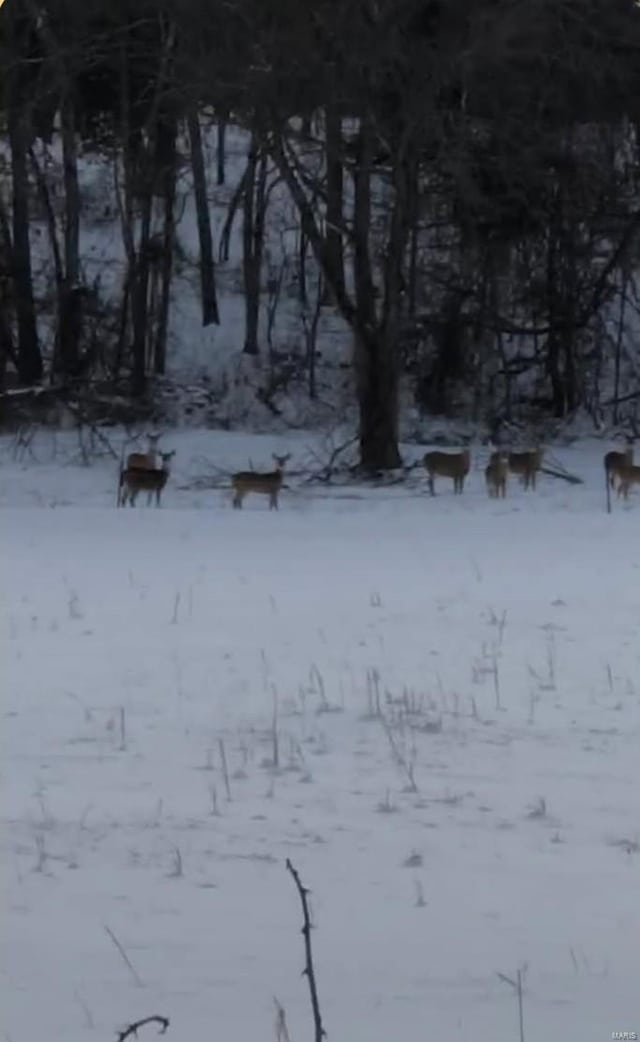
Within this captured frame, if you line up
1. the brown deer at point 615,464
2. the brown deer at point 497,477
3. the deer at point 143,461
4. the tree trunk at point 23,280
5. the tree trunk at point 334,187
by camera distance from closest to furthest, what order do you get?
the brown deer at point 497,477, the brown deer at point 615,464, the tree trunk at point 334,187, the deer at point 143,461, the tree trunk at point 23,280

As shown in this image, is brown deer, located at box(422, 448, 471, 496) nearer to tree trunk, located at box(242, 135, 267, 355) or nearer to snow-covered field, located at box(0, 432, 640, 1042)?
snow-covered field, located at box(0, 432, 640, 1042)

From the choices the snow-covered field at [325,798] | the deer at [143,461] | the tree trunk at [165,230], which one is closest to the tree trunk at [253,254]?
the tree trunk at [165,230]

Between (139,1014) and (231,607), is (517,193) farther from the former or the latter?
(139,1014)

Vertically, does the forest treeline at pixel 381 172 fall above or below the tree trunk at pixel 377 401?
above

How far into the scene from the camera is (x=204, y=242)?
38125 mm

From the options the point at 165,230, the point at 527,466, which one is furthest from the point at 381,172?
the point at 165,230

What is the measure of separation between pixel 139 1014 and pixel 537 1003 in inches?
47.7

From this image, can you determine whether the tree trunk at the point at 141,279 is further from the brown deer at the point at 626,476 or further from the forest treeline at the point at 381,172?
the brown deer at the point at 626,476

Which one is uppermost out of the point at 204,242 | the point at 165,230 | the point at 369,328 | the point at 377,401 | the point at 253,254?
the point at 165,230

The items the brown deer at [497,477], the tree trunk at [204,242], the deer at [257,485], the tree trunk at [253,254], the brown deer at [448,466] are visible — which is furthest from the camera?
the tree trunk at [253,254]

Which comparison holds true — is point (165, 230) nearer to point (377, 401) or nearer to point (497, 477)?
point (377, 401)

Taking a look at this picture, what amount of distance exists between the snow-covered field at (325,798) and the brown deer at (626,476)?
27.1 ft

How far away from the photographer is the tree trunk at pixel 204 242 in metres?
36.2

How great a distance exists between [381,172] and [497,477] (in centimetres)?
768
